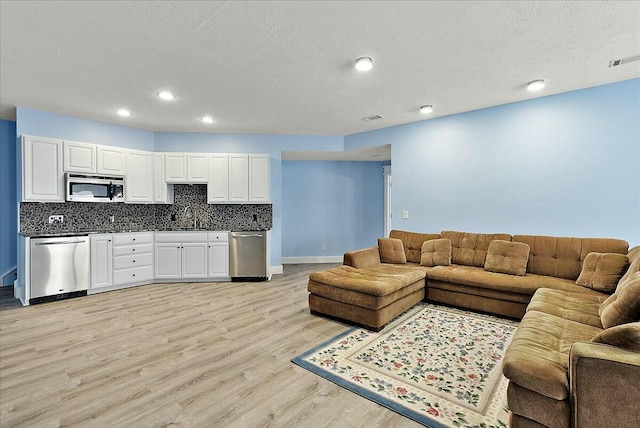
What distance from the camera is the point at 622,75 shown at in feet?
10.6

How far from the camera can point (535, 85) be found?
3.40m

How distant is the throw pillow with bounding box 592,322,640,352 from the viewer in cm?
133

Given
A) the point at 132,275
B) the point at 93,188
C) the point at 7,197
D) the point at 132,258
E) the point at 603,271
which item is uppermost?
the point at 93,188

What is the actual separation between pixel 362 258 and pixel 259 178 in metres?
2.50

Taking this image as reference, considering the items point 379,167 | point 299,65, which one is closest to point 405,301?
point 299,65

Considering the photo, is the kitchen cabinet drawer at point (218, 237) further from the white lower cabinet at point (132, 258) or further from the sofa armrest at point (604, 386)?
the sofa armrest at point (604, 386)

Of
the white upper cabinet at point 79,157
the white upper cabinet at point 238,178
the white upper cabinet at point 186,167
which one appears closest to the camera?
the white upper cabinet at point 79,157

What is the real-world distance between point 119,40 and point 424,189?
13.9 ft

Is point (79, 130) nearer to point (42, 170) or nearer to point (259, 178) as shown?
point (42, 170)

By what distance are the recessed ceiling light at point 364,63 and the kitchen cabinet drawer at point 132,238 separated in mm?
4228

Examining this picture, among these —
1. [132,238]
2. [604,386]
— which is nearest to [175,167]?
[132,238]

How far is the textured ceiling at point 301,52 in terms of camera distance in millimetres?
2137

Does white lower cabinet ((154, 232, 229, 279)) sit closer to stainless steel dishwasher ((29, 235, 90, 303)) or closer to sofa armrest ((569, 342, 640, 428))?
stainless steel dishwasher ((29, 235, 90, 303))

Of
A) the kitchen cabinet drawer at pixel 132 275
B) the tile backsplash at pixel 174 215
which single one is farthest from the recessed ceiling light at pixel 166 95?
the kitchen cabinet drawer at pixel 132 275
